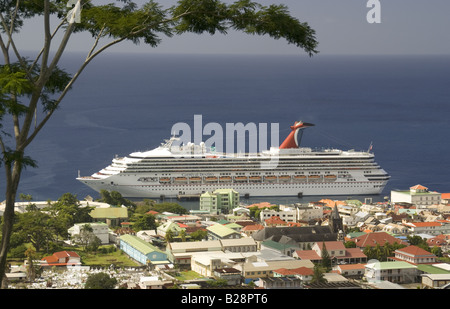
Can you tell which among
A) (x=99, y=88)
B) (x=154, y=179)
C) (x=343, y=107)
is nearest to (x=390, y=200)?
(x=154, y=179)

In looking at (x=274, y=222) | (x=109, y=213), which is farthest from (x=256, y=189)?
(x=109, y=213)

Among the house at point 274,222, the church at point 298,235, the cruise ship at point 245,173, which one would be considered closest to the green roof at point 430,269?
the church at point 298,235

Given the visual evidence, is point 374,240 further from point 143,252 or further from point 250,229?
point 143,252

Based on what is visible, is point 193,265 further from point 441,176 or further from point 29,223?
point 441,176

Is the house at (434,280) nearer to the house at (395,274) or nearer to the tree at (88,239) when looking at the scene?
the house at (395,274)

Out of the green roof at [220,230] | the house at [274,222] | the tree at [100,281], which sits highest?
the green roof at [220,230]

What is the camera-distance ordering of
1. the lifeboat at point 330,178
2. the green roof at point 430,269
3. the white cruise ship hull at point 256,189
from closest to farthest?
the green roof at point 430,269, the white cruise ship hull at point 256,189, the lifeboat at point 330,178

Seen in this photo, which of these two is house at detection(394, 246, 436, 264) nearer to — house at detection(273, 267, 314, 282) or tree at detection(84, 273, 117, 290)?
house at detection(273, 267, 314, 282)
